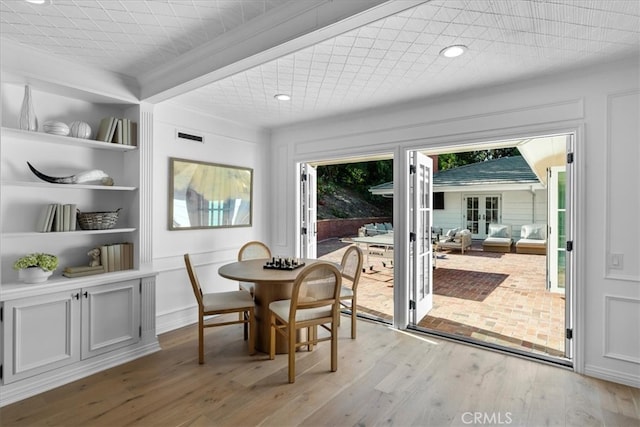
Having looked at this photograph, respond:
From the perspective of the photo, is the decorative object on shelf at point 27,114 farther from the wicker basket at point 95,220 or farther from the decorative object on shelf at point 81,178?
the wicker basket at point 95,220

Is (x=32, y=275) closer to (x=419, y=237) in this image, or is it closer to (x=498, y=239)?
(x=419, y=237)

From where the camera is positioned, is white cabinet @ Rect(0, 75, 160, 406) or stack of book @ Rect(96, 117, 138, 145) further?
stack of book @ Rect(96, 117, 138, 145)

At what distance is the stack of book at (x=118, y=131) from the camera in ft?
9.80

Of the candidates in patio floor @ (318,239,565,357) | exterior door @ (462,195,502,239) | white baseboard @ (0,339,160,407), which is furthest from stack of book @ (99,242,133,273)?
exterior door @ (462,195,502,239)

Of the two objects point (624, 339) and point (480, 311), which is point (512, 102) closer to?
point (624, 339)

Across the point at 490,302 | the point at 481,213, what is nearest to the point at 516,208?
the point at 481,213

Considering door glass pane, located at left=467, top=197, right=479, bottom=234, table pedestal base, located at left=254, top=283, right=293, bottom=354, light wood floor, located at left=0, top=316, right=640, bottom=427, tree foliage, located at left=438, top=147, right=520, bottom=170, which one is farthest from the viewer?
tree foliage, located at left=438, top=147, right=520, bottom=170

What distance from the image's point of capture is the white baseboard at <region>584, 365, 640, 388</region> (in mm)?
2529

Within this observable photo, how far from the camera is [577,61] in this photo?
8.53ft

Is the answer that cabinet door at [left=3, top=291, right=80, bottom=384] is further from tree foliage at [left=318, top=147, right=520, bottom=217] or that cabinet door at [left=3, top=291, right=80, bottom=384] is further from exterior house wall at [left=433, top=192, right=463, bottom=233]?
tree foliage at [left=318, top=147, right=520, bottom=217]

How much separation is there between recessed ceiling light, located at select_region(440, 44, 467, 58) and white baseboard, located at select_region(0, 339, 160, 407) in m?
3.63

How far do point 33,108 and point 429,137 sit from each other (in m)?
3.64

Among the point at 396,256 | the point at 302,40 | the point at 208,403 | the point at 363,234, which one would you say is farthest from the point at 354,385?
the point at 363,234

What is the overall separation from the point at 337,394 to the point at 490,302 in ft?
11.1
